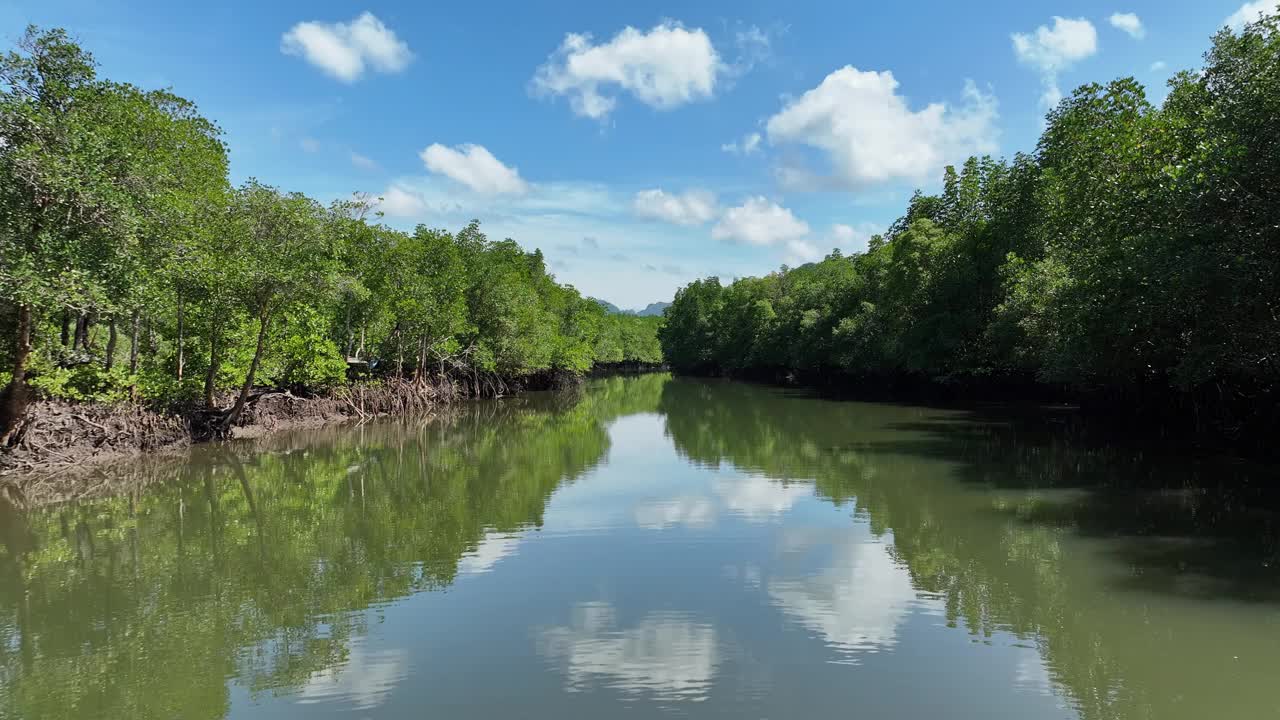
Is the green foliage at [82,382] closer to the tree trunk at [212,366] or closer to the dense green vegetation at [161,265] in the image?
the dense green vegetation at [161,265]

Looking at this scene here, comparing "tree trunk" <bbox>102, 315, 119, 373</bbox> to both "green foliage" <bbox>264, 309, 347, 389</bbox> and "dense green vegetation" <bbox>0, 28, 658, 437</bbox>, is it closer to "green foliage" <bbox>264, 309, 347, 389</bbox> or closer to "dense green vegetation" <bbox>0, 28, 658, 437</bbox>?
"dense green vegetation" <bbox>0, 28, 658, 437</bbox>

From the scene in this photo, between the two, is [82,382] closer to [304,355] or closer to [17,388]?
[17,388]

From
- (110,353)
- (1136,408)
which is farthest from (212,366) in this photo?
(1136,408)

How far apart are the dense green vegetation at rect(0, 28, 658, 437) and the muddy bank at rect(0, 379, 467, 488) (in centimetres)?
41

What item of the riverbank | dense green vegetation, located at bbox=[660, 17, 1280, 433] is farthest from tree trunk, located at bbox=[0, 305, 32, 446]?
the riverbank

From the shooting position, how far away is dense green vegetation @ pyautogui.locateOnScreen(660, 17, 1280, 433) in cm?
1083

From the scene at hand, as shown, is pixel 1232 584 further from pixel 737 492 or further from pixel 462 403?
pixel 462 403

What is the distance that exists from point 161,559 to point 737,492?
8.78 metres

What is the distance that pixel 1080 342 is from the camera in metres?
16.6

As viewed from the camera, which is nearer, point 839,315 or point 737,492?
point 737,492

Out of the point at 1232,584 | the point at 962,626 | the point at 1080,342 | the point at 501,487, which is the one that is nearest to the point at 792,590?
the point at 962,626

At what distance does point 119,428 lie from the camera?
51.6 ft

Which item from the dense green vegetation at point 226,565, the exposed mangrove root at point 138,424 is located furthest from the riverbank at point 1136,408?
the exposed mangrove root at point 138,424

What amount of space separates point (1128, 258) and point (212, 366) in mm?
21332
